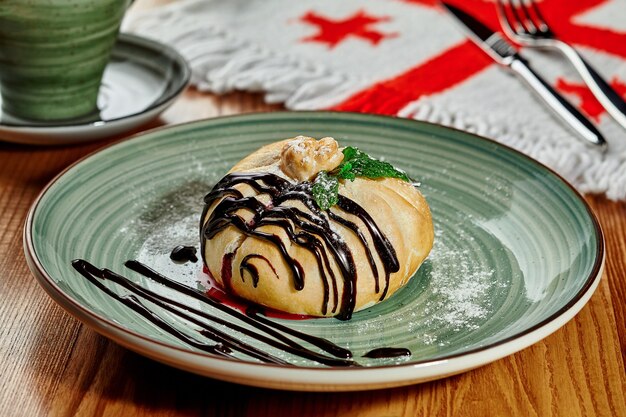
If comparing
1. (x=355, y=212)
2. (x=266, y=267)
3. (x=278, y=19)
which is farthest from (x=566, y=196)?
(x=278, y=19)

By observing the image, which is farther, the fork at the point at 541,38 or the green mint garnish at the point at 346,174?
the fork at the point at 541,38

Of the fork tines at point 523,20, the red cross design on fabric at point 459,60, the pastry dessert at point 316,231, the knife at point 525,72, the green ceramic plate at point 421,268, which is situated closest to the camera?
the green ceramic plate at point 421,268

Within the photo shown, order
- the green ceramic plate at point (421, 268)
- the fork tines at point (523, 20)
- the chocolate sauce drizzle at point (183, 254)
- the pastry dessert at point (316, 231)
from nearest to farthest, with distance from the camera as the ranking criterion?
the green ceramic plate at point (421, 268), the pastry dessert at point (316, 231), the chocolate sauce drizzle at point (183, 254), the fork tines at point (523, 20)

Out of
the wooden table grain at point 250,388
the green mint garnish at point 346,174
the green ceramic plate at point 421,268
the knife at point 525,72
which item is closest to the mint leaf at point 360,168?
the green mint garnish at point 346,174

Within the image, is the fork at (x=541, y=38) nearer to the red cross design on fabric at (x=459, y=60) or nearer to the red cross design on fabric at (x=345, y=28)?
the red cross design on fabric at (x=459, y=60)

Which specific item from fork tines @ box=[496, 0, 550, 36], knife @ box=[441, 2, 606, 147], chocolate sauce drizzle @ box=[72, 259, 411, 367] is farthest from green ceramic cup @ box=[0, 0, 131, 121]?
fork tines @ box=[496, 0, 550, 36]

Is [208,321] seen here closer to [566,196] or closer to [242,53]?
[566,196]

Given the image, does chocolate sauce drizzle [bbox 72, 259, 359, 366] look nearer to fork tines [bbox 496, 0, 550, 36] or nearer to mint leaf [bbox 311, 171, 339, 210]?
mint leaf [bbox 311, 171, 339, 210]
